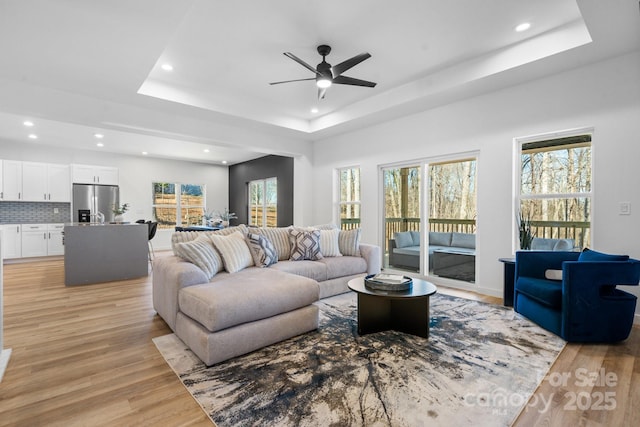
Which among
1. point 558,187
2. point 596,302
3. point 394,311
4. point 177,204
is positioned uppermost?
point 558,187

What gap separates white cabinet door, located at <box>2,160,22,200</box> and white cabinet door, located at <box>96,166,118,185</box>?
140 centimetres

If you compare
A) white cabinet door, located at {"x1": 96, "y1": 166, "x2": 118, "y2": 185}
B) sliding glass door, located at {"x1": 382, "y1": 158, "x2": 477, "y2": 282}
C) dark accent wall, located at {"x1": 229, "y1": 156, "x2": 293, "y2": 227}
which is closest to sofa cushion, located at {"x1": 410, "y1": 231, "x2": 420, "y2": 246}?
sliding glass door, located at {"x1": 382, "y1": 158, "x2": 477, "y2": 282}

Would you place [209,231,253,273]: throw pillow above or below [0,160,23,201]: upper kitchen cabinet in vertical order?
below

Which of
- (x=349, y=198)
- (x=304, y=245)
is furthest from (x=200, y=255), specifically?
(x=349, y=198)

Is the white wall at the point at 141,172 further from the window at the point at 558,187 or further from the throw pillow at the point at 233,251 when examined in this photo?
the window at the point at 558,187

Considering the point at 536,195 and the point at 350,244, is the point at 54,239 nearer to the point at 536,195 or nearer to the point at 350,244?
the point at 350,244

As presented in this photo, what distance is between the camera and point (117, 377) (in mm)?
2090

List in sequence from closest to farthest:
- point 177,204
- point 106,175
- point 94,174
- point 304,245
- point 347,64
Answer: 1. point 347,64
2. point 304,245
3. point 94,174
4. point 106,175
5. point 177,204

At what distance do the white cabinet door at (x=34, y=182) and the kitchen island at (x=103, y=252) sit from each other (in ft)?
10.4

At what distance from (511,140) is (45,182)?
910cm

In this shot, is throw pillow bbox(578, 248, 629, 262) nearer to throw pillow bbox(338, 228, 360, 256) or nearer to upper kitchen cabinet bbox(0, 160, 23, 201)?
throw pillow bbox(338, 228, 360, 256)

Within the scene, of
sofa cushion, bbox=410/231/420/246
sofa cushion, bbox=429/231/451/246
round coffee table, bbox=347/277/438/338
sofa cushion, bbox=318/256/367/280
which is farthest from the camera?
sofa cushion, bbox=410/231/420/246

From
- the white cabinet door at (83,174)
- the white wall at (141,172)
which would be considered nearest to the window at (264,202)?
the white wall at (141,172)

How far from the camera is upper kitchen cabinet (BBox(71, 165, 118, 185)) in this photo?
24.0 ft
